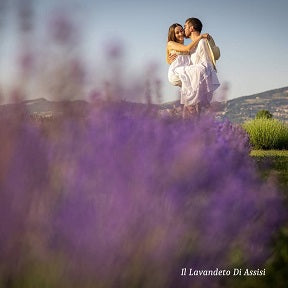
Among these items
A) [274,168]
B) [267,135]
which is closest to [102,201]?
[274,168]

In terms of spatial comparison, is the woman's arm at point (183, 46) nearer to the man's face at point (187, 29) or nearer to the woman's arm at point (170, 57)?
the woman's arm at point (170, 57)

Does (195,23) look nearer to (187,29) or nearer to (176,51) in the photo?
(187,29)

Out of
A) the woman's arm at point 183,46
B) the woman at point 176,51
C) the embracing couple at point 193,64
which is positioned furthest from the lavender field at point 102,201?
the woman at point 176,51

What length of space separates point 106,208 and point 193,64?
6791 millimetres

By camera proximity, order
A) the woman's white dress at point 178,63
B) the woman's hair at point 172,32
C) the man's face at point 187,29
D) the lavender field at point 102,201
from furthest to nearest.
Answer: the woman's hair at point 172,32 < the woman's white dress at point 178,63 < the man's face at point 187,29 < the lavender field at point 102,201

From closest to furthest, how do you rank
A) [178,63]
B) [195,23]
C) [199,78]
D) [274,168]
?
1. [274,168]
2. [199,78]
3. [195,23]
4. [178,63]

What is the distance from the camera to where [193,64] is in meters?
8.09

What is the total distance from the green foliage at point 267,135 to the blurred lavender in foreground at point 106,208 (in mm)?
12424

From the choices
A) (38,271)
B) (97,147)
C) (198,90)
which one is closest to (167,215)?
(97,147)

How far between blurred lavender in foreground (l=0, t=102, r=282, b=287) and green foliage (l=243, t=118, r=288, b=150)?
40.8ft

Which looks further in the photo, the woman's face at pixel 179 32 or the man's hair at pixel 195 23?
the woman's face at pixel 179 32

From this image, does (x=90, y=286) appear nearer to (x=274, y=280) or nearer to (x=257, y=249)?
(x=257, y=249)

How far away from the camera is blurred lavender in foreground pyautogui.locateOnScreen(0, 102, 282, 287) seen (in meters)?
1.51

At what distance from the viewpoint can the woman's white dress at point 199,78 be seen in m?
7.77
